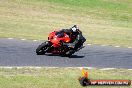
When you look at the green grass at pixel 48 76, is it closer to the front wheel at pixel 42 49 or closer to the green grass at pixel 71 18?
the front wheel at pixel 42 49

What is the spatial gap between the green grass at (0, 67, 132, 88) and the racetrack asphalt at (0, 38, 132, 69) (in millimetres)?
1380

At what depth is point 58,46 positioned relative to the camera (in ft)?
67.5

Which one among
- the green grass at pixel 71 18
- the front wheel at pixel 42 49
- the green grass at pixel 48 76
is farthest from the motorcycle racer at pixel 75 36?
the green grass at pixel 71 18

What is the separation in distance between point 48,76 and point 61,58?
461cm

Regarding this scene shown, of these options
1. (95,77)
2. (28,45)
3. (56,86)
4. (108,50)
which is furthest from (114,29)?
(56,86)

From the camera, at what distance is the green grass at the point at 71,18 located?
30594 mm

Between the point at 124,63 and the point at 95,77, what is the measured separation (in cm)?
474

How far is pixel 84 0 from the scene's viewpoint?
46.0 meters

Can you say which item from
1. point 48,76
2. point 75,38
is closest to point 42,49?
point 75,38

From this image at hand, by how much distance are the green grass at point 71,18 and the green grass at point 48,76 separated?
907 centimetres

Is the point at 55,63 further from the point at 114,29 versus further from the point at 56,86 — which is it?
the point at 114,29

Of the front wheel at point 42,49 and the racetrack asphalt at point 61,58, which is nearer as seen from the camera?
the racetrack asphalt at point 61,58

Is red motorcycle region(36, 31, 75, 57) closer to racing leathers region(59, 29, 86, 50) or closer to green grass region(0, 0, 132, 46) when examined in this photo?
racing leathers region(59, 29, 86, 50)

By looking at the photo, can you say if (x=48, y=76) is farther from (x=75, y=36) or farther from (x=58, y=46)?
(x=75, y=36)
